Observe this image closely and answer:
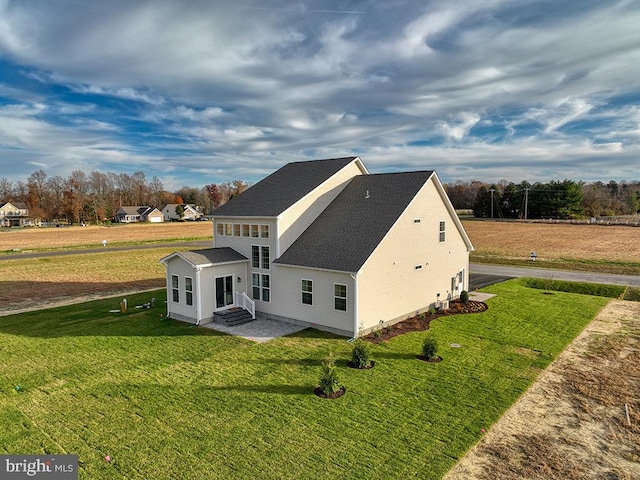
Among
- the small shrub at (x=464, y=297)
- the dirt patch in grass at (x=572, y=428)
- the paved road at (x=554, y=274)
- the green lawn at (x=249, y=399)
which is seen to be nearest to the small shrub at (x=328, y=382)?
the green lawn at (x=249, y=399)

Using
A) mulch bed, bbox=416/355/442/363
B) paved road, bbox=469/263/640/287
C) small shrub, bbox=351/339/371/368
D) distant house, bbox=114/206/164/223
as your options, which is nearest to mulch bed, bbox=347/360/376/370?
small shrub, bbox=351/339/371/368

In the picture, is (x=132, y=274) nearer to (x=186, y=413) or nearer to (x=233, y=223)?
(x=233, y=223)

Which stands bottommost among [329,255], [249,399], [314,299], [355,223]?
[249,399]

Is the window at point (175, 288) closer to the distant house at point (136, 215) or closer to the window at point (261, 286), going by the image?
the window at point (261, 286)

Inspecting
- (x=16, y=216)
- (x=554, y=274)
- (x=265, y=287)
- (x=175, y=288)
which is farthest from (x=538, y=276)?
(x=16, y=216)

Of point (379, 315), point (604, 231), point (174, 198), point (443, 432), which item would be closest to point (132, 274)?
→ point (379, 315)

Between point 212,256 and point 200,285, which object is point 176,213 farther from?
point 200,285
